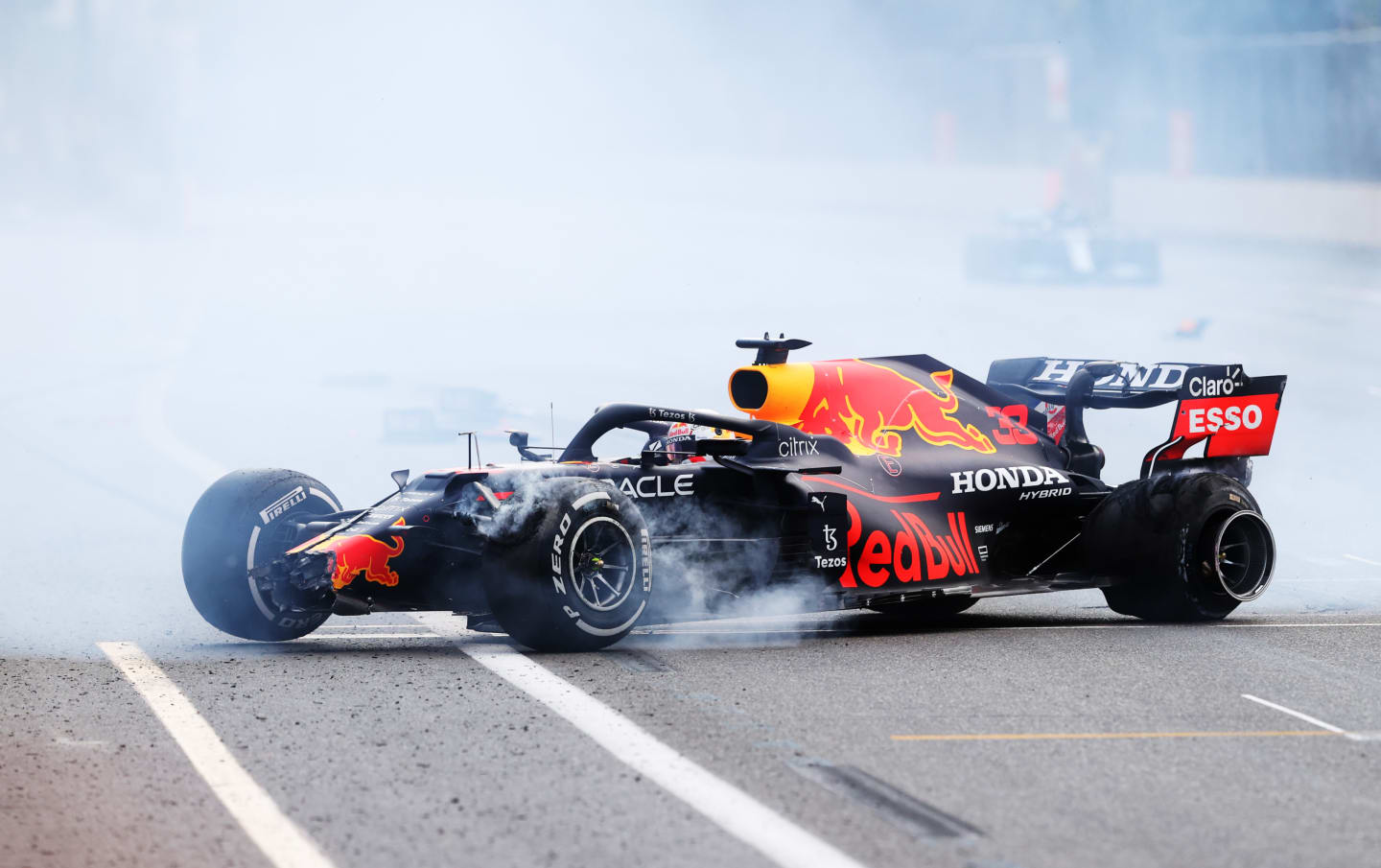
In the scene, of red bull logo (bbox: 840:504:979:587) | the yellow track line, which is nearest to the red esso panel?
red bull logo (bbox: 840:504:979:587)

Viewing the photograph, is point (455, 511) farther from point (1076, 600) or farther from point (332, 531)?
point (1076, 600)

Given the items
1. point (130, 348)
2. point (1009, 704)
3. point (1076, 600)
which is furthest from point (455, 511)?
point (130, 348)

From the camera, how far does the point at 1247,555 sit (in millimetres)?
11469

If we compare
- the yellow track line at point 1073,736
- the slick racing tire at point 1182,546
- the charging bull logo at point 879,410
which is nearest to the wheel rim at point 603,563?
the charging bull logo at point 879,410

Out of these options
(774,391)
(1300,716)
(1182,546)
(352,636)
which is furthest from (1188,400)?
(352,636)

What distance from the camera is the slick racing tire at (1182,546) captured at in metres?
11.2

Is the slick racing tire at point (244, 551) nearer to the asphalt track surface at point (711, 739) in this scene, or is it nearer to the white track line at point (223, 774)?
the asphalt track surface at point (711, 739)

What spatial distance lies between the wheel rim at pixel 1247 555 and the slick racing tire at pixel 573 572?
13.9 ft

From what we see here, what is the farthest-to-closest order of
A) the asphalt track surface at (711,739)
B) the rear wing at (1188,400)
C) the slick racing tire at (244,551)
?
the rear wing at (1188,400) < the slick racing tire at (244,551) < the asphalt track surface at (711,739)

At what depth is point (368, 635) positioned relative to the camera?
10.4m

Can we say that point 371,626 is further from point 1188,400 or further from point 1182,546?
point 1188,400

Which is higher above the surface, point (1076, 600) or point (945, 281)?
point (945, 281)

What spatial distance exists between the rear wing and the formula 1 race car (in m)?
0.01

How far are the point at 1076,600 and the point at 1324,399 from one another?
21585 millimetres
